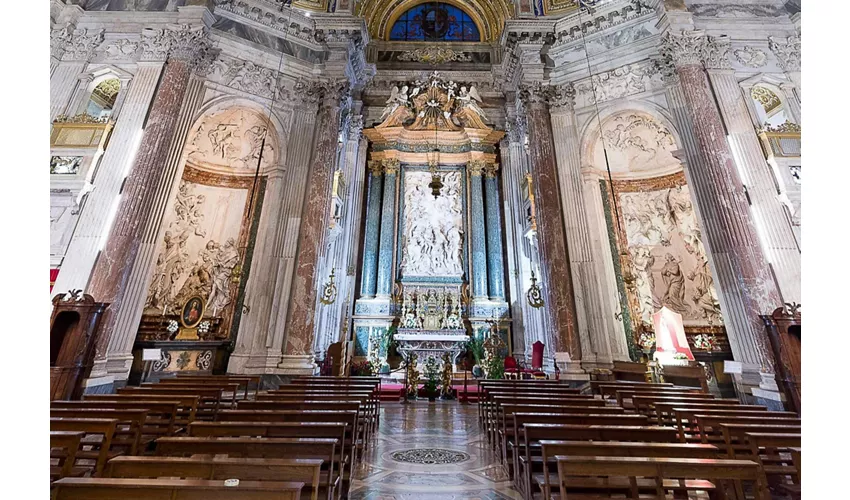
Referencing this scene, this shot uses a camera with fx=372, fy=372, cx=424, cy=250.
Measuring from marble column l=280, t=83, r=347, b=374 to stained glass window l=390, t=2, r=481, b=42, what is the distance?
6.28 m

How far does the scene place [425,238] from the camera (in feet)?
39.3

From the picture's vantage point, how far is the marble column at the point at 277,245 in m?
7.49

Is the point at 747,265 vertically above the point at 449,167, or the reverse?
the point at 449,167

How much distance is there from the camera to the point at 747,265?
637 cm

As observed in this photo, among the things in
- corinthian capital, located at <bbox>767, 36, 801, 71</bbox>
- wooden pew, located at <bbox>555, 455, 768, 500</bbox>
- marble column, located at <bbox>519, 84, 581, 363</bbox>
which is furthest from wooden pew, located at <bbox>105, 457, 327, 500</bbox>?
corinthian capital, located at <bbox>767, 36, 801, 71</bbox>

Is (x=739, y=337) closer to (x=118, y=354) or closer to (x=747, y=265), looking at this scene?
(x=747, y=265)

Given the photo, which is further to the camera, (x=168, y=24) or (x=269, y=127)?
(x=269, y=127)

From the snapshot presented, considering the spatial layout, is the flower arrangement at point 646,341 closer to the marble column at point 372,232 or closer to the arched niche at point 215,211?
the marble column at point 372,232

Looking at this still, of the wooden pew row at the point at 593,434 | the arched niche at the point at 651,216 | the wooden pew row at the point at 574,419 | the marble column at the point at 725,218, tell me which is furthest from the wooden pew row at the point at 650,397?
the arched niche at the point at 651,216

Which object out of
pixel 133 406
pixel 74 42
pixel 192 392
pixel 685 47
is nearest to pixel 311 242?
pixel 192 392

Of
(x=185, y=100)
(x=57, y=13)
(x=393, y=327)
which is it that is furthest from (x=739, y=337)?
(x=57, y=13)

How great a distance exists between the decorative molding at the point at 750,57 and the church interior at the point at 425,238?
76mm

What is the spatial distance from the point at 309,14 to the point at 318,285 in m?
6.89

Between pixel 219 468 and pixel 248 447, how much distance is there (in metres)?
0.40
